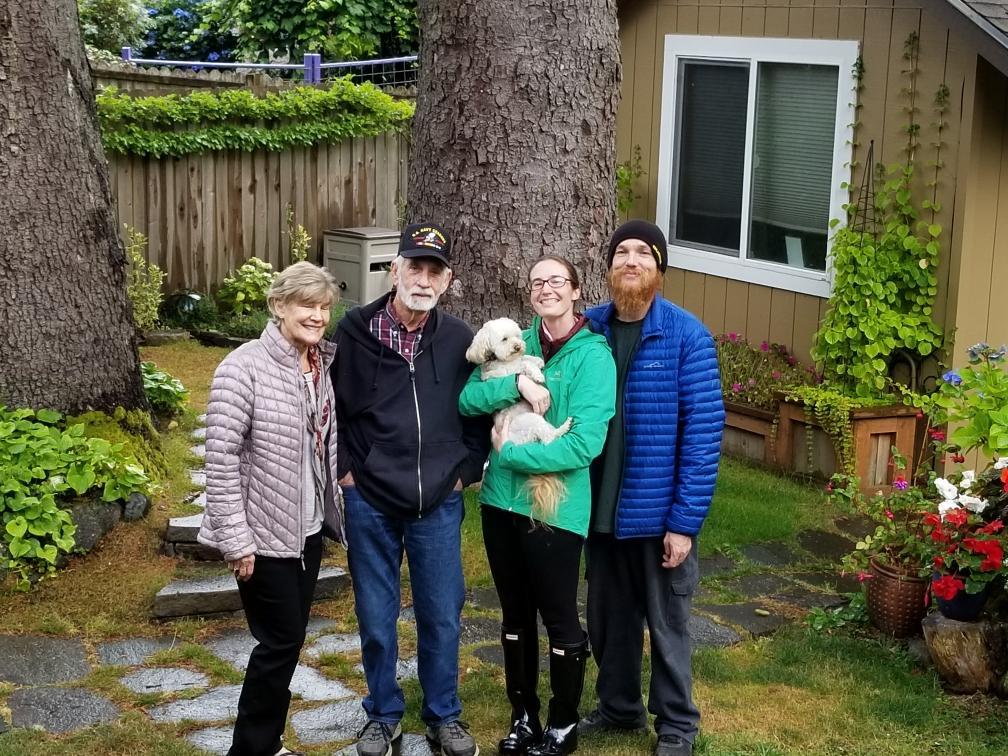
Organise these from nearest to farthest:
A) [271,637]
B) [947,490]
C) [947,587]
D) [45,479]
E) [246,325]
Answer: [271,637] → [947,587] → [947,490] → [45,479] → [246,325]

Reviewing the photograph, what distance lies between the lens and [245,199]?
11.9m

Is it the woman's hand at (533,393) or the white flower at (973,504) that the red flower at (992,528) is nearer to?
the white flower at (973,504)

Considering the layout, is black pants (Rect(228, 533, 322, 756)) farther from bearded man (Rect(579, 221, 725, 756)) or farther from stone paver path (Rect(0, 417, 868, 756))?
bearded man (Rect(579, 221, 725, 756))

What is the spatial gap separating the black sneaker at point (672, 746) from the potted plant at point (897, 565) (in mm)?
1570

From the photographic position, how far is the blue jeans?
14.1 ft

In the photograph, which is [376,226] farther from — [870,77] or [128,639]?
[128,639]

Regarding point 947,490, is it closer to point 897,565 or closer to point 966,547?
point 966,547

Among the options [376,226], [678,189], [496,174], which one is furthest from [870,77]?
[376,226]

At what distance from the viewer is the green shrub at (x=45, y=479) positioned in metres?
5.70

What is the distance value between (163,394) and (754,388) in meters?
3.80

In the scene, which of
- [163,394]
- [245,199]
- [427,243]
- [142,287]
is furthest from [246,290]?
[427,243]

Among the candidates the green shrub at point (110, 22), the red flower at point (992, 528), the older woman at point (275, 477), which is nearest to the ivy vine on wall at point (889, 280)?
the red flower at point (992, 528)

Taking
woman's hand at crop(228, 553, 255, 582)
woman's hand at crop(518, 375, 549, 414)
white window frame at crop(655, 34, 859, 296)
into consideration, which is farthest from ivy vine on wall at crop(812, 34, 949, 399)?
woman's hand at crop(228, 553, 255, 582)

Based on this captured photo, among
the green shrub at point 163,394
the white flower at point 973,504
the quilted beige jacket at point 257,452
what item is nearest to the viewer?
the quilted beige jacket at point 257,452
